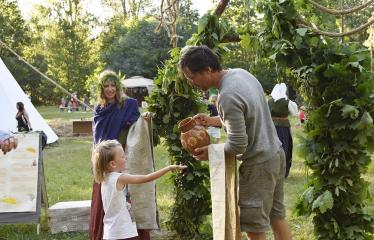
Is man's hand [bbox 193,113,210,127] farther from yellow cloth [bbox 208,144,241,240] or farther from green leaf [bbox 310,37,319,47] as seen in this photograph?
green leaf [bbox 310,37,319,47]

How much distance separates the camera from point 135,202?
14.7 ft

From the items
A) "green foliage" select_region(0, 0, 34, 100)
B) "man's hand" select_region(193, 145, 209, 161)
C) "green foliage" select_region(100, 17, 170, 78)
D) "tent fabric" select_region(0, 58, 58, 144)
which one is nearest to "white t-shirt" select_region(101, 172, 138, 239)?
"man's hand" select_region(193, 145, 209, 161)

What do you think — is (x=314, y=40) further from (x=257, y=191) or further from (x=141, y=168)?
(x=141, y=168)

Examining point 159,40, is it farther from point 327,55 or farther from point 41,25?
point 327,55

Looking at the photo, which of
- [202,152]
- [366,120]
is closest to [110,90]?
[202,152]

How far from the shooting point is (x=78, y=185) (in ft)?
26.7

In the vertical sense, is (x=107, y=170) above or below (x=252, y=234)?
above

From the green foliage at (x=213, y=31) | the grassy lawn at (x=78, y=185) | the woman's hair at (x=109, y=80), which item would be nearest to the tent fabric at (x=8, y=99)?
the grassy lawn at (x=78, y=185)

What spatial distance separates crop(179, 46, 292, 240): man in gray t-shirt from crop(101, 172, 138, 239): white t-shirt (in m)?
0.72

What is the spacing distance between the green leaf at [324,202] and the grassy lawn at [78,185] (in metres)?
0.69

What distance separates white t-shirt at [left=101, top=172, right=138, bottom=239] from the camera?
370cm

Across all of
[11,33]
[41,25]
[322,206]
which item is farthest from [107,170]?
[41,25]

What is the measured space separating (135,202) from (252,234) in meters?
1.45

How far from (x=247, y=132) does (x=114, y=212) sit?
3.91 ft
